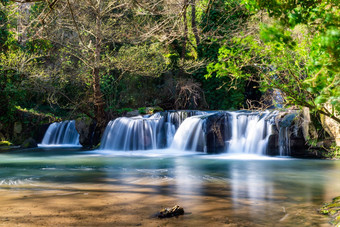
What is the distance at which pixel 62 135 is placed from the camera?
21.0m

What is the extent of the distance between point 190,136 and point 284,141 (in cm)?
446

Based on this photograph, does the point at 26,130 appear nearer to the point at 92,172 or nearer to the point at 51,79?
the point at 51,79

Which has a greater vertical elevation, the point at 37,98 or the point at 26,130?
the point at 37,98

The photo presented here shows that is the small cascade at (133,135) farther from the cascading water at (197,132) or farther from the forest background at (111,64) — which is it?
the forest background at (111,64)

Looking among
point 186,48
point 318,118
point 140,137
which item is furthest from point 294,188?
point 186,48

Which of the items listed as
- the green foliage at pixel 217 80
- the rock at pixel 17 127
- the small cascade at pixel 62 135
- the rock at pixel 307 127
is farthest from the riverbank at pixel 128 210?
the rock at pixel 17 127

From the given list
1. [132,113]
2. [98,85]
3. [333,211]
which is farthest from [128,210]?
[132,113]

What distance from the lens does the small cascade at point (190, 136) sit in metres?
15.8

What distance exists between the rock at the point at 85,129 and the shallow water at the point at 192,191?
8591 millimetres

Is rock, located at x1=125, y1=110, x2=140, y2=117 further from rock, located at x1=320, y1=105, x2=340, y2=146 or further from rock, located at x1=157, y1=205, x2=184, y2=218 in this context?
rock, located at x1=157, y1=205, x2=184, y2=218

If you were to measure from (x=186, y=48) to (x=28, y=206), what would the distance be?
20377 millimetres

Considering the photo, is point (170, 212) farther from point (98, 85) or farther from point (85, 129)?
point (85, 129)

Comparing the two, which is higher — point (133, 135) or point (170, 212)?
point (133, 135)

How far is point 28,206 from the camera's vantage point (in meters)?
5.22
